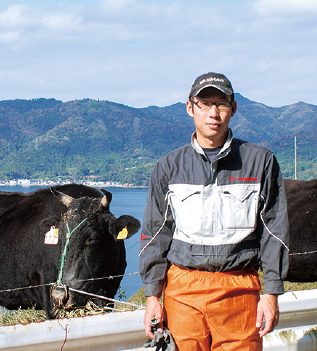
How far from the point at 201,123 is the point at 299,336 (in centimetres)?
215

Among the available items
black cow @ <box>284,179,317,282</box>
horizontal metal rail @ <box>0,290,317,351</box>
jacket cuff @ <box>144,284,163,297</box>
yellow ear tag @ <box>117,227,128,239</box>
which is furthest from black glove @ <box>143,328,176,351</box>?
black cow @ <box>284,179,317,282</box>

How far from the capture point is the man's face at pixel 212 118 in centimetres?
292

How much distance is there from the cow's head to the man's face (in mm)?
2825

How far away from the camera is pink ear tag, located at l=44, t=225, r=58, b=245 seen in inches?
240

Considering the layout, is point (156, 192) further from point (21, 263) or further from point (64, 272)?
point (21, 263)

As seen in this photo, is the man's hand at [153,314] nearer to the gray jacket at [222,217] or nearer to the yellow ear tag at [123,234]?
the gray jacket at [222,217]

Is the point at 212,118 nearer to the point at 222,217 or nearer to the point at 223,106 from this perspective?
the point at 223,106

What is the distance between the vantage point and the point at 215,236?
2830mm

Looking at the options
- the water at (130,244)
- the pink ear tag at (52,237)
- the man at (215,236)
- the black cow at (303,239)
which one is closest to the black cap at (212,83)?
the man at (215,236)

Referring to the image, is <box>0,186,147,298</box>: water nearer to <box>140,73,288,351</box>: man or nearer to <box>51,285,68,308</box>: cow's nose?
<box>51,285,68,308</box>: cow's nose

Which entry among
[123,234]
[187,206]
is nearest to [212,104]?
[187,206]

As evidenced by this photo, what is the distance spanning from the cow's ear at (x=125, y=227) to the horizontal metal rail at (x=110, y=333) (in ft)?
7.94

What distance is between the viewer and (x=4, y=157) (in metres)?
133

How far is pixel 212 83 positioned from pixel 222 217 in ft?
2.46
